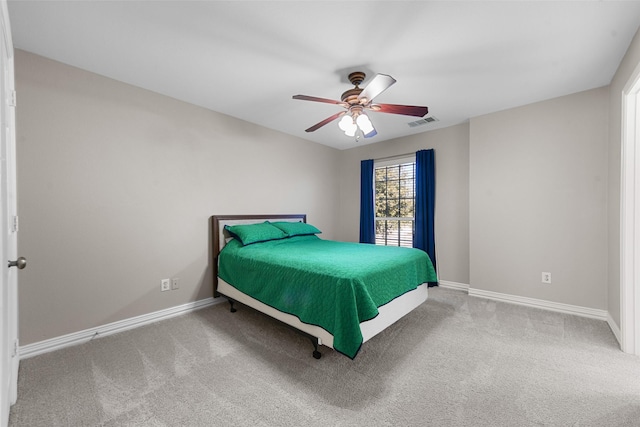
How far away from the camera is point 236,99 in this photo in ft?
9.82

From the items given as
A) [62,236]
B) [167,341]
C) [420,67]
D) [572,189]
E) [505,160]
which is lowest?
[167,341]

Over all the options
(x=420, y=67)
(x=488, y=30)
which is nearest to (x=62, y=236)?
(x=420, y=67)

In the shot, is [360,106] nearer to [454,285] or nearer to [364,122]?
[364,122]

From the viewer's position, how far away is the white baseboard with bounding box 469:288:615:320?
278 centimetres

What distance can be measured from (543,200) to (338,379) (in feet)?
10.1

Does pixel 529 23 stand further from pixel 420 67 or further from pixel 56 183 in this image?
pixel 56 183

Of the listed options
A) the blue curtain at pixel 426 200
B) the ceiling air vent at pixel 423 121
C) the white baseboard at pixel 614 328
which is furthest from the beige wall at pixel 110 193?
the white baseboard at pixel 614 328

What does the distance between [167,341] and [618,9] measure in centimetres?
415

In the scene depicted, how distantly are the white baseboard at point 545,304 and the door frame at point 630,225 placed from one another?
2.50ft

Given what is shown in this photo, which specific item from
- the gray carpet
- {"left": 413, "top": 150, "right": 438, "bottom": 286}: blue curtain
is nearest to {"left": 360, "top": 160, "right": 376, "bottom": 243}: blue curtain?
{"left": 413, "top": 150, "right": 438, "bottom": 286}: blue curtain

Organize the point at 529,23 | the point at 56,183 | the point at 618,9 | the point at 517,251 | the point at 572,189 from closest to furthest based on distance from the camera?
the point at 618,9, the point at 529,23, the point at 56,183, the point at 572,189, the point at 517,251

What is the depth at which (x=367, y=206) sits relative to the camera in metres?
4.80

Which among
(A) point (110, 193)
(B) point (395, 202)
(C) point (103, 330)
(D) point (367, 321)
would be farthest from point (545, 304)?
(A) point (110, 193)

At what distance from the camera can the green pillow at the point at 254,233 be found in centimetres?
315
